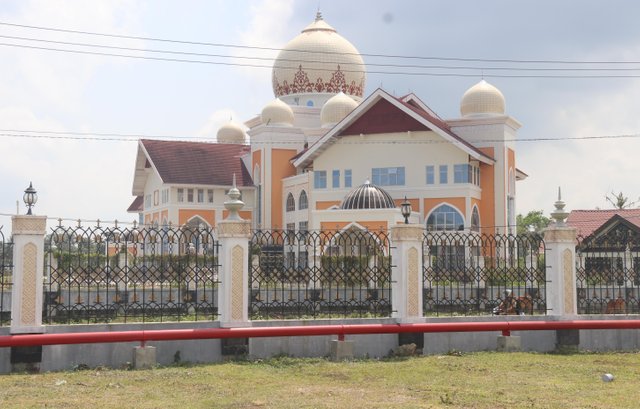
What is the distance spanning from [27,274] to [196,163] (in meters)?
35.7

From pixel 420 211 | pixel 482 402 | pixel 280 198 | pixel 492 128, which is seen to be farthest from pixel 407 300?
pixel 280 198

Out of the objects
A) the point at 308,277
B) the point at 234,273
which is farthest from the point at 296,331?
the point at 308,277

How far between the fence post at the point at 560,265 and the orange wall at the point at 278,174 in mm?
31756

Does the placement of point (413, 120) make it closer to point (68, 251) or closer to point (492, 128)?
point (492, 128)

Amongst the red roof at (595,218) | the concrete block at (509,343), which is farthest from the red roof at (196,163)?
the concrete block at (509,343)

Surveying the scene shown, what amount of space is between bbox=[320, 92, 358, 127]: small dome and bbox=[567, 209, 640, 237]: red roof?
15008mm

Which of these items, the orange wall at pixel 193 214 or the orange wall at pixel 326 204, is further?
the orange wall at pixel 193 214

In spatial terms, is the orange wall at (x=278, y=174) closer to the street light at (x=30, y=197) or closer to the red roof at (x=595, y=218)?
the red roof at (x=595, y=218)

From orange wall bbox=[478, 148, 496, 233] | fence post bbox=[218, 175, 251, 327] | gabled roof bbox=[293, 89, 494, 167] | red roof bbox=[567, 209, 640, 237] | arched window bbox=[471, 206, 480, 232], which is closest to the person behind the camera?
fence post bbox=[218, 175, 251, 327]

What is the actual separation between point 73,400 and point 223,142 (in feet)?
148

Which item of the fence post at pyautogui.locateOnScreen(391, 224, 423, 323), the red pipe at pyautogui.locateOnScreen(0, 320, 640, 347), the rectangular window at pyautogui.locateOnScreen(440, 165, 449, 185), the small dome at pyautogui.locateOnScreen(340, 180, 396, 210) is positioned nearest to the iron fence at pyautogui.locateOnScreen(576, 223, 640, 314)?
the red pipe at pyautogui.locateOnScreen(0, 320, 640, 347)

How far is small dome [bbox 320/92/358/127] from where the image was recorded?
150 feet

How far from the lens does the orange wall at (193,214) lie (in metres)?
46.3

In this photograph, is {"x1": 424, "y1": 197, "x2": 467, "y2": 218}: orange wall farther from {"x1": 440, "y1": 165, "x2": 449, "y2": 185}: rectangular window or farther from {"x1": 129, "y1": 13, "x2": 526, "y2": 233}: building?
{"x1": 440, "y1": 165, "x2": 449, "y2": 185}: rectangular window
